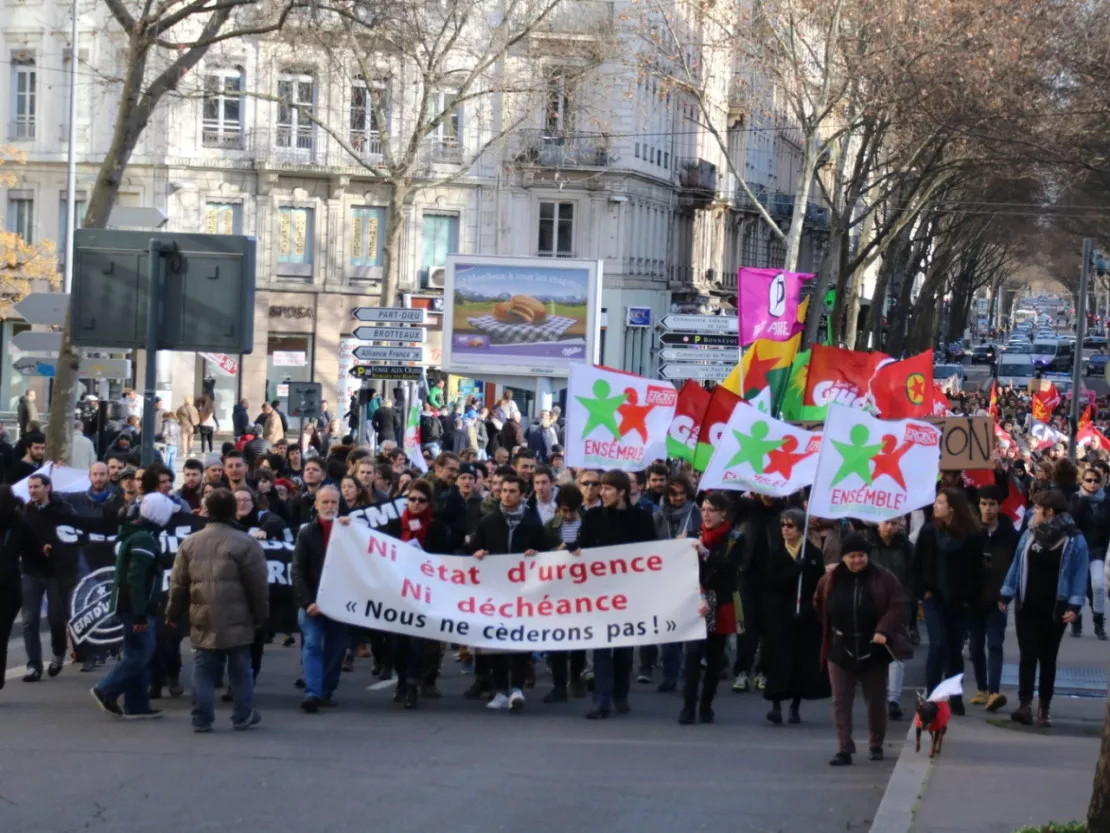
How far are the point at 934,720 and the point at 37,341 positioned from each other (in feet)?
40.3

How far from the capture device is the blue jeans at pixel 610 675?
39.6ft

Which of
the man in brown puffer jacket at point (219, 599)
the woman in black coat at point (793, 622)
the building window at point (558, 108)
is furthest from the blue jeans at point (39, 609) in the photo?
the building window at point (558, 108)

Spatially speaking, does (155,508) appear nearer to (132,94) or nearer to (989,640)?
(989,640)

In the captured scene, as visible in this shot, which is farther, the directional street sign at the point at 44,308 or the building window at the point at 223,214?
the building window at the point at 223,214

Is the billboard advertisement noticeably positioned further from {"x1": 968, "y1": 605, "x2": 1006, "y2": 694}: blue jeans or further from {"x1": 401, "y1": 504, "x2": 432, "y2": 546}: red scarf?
{"x1": 968, "y1": 605, "x2": 1006, "y2": 694}: blue jeans

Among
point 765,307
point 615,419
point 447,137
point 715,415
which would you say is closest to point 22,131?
point 447,137

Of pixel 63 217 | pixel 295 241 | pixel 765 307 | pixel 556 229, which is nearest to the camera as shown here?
pixel 765 307

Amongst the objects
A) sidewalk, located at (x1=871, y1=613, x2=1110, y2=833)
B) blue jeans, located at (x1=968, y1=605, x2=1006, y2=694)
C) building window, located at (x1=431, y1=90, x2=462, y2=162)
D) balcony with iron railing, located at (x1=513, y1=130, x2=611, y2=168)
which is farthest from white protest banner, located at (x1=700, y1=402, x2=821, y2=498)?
balcony with iron railing, located at (x1=513, y1=130, x2=611, y2=168)

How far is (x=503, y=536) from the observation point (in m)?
12.4

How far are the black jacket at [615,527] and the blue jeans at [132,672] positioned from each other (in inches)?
116

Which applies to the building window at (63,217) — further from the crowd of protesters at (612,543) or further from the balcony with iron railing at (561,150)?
the crowd of protesters at (612,543)

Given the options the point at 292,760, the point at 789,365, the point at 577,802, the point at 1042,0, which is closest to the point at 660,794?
the point at 577,802

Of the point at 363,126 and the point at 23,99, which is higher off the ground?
the point at 23,99

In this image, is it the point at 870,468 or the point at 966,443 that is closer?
the point at 870,468
